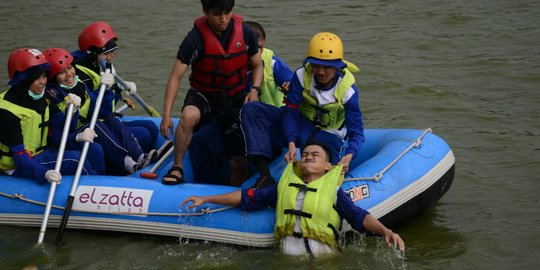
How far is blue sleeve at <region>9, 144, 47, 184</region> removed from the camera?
20.9 feet

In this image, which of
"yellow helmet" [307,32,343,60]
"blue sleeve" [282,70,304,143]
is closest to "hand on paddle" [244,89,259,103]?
"blue sleeve" [282,70,304,143]

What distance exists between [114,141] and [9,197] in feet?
2.95

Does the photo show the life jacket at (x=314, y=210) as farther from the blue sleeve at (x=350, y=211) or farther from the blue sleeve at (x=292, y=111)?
the blue sleeve at (x=292, y=111)

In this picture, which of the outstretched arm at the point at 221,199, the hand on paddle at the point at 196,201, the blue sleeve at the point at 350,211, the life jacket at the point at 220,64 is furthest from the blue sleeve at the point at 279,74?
the blue sleeve at the point at 350,211

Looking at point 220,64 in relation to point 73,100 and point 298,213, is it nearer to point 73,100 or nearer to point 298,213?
point 73,100

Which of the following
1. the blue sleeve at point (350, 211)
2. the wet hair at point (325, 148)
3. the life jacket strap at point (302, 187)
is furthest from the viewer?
the wet hair at point (325, 148)

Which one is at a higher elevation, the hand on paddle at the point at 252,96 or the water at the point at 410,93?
the hand on paddle at the point at 252,96

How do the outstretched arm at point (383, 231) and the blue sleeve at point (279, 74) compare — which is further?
the blue sleeve at point (279, 74)

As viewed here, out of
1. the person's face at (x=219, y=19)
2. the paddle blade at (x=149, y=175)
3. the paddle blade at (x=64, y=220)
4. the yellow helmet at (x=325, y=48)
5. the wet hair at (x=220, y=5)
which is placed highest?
the wet hair at (x=220, y=5)

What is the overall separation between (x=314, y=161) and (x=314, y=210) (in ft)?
1.10

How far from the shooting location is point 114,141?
22.7ft

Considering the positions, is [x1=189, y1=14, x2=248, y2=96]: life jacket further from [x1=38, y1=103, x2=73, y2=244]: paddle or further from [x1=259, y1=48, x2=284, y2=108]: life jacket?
[x1=38, y1=103, x2=73, y2=244]: paddle

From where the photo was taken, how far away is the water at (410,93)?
20.1 ft

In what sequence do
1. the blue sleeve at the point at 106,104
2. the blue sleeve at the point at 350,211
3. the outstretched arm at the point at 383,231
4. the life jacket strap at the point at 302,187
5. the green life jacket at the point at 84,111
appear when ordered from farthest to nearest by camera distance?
the blue sleeve at the point at 106,104
the green life jacket at the point at 84,111
the life jacket strap at the point at 302,187
the blue sleeve at the point at 350,211
the outstretched arm at the point at 383,231
